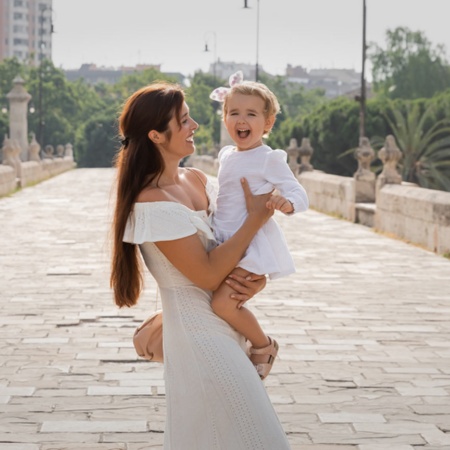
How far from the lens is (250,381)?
11.3 ft

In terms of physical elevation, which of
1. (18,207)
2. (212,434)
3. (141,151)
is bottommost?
(18,207)

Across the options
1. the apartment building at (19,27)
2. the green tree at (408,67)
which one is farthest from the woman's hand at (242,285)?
the apartment building at (19,27)

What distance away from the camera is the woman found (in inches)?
136

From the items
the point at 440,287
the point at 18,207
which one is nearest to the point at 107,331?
the point at 440,287

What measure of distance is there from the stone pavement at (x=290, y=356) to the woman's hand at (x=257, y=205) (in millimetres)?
619

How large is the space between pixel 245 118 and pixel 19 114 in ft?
138

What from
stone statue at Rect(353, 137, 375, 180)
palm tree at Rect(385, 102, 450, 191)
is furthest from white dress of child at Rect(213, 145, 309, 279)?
palm tree at Rect(385, 102, 450, 191)

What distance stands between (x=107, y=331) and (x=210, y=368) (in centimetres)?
470

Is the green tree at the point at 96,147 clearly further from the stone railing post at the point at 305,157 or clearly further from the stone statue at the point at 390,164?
the stone statue at the point at 390,164

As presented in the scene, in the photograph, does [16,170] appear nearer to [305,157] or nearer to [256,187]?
[305,157]

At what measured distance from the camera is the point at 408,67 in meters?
85.2

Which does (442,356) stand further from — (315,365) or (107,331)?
(107,331)

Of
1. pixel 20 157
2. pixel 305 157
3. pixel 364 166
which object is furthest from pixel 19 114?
pixel 364 166

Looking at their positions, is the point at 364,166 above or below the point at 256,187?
below
